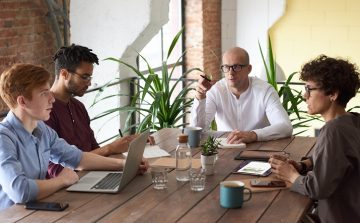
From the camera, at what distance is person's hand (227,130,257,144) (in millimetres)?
3324

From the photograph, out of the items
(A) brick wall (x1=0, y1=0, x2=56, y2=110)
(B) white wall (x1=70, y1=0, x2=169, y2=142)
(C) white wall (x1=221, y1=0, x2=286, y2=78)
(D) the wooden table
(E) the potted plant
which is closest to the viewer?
(D) the wooden table

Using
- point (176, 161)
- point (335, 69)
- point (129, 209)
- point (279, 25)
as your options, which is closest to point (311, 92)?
point (335, 69)

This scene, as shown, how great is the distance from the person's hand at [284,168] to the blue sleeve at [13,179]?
41.6 inches

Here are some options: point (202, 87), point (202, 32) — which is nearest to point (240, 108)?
point (202, 87)

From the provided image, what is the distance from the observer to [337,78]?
255cm

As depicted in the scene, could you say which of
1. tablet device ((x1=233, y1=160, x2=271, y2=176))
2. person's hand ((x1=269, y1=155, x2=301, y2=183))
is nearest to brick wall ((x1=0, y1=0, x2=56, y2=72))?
tablet device ((x1=233, y1=160, x2=271, y2=176))

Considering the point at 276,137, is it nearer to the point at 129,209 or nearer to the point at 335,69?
the point at 335,69

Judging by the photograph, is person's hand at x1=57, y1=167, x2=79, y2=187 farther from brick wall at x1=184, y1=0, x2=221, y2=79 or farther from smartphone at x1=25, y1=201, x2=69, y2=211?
brick wall at x1=184, y1=0, x2=221, y2=79

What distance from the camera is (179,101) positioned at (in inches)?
188

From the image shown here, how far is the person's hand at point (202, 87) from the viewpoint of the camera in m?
3.77

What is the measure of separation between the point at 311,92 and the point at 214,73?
4.78 m

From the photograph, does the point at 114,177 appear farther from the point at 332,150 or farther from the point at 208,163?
the point at 332,150

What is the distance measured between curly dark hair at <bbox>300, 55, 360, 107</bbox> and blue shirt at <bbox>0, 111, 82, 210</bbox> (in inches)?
46.6

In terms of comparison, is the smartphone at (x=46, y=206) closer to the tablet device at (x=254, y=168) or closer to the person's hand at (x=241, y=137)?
the tablet device at (x=254, y=168)
